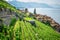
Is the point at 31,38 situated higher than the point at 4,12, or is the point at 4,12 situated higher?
the point at 4,12

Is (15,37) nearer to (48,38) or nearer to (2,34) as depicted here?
(2,34)

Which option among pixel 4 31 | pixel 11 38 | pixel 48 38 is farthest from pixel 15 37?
pixel 48 38

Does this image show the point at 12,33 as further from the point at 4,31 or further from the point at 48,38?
the point at 48,38

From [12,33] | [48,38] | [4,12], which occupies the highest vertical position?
[4,12]

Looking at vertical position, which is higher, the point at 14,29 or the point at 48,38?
the point at 14,29

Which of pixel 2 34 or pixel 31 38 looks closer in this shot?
pixel 2 34

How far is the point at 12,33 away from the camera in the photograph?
36781 millimetres

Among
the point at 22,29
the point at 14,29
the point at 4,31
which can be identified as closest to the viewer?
the point at 4,31

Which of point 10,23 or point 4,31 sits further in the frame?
point 10,23

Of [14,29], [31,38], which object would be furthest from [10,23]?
[31,38]

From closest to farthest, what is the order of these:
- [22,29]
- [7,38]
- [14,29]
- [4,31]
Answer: [7,38] < [4,31] < [14,29] < [22,29]

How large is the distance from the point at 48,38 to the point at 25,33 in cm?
599

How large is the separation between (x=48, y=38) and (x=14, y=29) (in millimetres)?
8293

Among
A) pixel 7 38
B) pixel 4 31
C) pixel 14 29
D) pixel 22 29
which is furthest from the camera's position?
pixel 22 29
